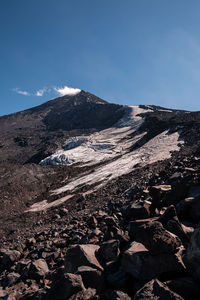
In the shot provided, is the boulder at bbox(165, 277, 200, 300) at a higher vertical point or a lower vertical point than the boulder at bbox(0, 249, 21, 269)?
higher

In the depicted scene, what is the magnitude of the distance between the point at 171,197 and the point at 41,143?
6485 cm

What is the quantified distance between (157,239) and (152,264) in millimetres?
422

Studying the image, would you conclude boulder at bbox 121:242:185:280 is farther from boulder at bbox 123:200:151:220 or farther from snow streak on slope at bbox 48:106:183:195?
snow streak on slope at bbox 48:106:183:195

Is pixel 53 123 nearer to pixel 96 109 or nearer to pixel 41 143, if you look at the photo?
pixel 96 109

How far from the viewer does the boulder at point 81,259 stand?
4.10 metres

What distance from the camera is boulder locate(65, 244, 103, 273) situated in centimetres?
410

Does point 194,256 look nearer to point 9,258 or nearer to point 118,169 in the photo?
point 9,258

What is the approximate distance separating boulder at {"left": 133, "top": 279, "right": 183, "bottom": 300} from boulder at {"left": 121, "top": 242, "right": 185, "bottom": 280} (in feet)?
1.30

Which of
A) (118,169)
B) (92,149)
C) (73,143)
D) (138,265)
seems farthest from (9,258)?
(73,143)

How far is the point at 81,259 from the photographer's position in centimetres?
421

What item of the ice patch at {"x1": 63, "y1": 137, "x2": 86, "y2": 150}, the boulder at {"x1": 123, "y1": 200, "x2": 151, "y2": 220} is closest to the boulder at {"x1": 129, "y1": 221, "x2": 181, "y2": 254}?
the boulder at {"x1": 123, "y1": 200, "x2": 151, "y2": 220}

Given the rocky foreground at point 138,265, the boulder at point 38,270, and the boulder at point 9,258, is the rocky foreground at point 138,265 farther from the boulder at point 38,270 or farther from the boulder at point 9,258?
the boulder at point 9,258

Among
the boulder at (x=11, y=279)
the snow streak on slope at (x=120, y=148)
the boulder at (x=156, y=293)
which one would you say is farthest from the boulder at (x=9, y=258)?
the snow streak on slope at (x=120, y=148)

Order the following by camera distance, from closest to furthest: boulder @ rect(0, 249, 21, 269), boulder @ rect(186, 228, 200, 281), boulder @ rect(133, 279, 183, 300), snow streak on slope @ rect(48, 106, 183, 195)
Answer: boulder @ rect(133, 279, 183, 300) < boulder @ rect(186, 228, 200, 281) < boulder @ rect(0, 249, 21, 269) < snow streak on slope @ rect(48, 106, 183, 195)
